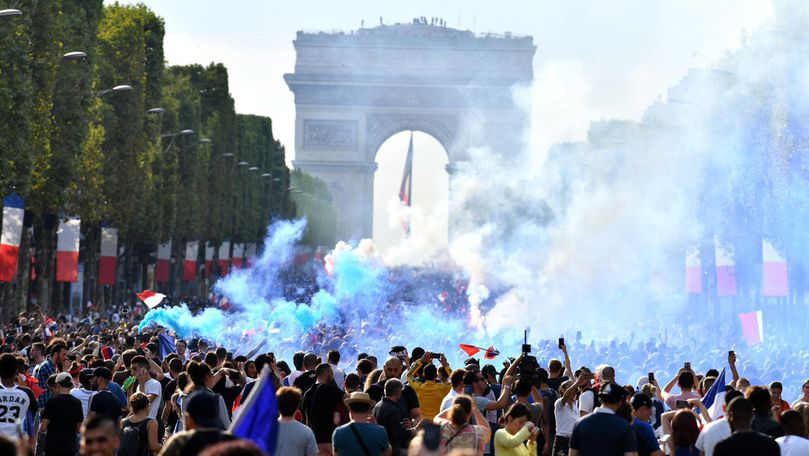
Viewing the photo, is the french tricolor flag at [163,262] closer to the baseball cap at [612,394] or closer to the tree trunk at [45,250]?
the tree trunk at [45,250]

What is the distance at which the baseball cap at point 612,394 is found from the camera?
1113cm

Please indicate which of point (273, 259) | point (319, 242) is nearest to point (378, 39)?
point (319, 242)

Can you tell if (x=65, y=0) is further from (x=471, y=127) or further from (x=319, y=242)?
(x=471, y=127)

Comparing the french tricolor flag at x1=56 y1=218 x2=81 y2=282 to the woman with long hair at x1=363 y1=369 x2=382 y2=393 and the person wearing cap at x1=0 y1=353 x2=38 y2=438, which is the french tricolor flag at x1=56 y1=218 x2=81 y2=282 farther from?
the person wearing cap at x1=0 y1=353 x2=38 y2=438

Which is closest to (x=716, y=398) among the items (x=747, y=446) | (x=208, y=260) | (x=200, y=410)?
(x=747, y=446)

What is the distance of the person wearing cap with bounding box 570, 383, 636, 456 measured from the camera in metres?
11.0

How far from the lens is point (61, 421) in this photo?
1377cm

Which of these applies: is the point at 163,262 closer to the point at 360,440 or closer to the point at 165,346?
the point at 165,346

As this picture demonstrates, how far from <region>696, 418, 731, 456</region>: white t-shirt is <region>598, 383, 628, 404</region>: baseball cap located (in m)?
0.59

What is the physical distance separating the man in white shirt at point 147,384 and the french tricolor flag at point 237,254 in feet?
209

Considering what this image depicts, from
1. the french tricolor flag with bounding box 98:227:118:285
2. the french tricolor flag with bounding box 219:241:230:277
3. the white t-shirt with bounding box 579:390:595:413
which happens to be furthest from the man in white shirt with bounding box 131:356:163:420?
the french tricolor flag with bounding box 219:241:230:277

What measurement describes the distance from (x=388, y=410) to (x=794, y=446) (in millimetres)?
3334

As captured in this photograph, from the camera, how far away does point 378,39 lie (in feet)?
406

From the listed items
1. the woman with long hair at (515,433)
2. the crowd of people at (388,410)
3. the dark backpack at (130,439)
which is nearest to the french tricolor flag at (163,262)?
the crowd of people at (388,410)
